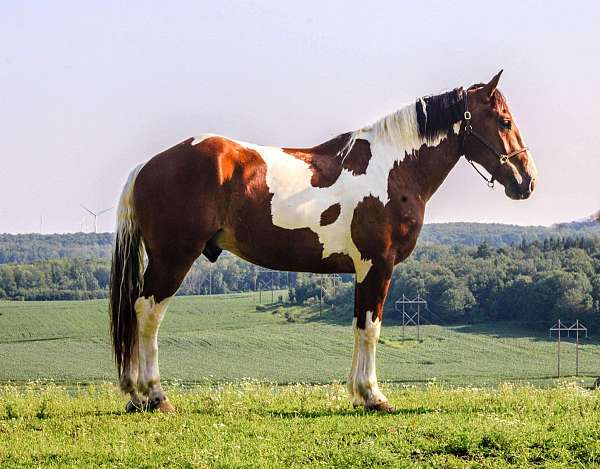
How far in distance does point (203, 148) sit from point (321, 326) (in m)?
76.3

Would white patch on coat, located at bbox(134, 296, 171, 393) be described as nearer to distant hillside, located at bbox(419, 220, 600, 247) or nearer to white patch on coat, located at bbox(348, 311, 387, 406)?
white patch on coat, located at bbox(348, 311, 387, 406)

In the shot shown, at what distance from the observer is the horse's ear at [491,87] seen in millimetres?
8172

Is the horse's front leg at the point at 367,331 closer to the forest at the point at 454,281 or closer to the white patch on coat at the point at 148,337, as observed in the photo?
the white patch on coat at the point at 148,337

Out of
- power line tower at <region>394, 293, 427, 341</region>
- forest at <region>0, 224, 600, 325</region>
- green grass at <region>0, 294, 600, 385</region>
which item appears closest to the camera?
green grass at <region>0, 294, 600, 385</region>

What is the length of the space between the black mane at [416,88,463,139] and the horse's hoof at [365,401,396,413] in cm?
266

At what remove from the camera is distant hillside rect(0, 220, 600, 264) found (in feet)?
445

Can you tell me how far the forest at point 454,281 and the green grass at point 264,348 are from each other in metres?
3.13

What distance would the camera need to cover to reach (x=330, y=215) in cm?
782

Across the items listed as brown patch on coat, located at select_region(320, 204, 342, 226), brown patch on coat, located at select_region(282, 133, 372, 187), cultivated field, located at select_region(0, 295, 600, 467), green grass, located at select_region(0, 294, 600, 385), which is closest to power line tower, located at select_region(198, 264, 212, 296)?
green grass, located at select_region(0, 294, 600, 385)

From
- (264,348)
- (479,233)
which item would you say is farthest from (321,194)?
(479,233)

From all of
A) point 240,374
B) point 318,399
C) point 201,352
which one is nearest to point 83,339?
point 201,352

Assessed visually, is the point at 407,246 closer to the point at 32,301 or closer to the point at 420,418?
the point at 420,418

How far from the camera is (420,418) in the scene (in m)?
7.08

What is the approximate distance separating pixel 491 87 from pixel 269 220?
2593 mm
